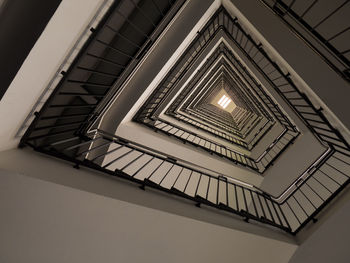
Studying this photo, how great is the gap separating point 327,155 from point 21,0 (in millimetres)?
4961

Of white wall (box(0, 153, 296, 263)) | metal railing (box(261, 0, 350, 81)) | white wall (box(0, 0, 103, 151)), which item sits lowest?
white wall (box(0, 153, 296, 263))

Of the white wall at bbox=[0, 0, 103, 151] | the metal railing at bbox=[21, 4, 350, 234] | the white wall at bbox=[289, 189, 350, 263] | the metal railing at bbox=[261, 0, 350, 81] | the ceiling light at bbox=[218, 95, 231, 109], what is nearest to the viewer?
the white wall at bbox=[0, 0, 103, 151]

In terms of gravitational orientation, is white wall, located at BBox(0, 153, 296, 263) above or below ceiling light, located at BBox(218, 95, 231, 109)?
below

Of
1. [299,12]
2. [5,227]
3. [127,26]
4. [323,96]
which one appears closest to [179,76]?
[127,26]

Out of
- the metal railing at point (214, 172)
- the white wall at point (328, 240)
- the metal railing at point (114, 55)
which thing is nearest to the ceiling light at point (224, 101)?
the metal railing at point (214, 172)

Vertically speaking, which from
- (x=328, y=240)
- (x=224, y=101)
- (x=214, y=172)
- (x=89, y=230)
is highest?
(x=224, y=101)

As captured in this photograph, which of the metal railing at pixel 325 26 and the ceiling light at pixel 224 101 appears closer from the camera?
the metal railing at pixel 325 26

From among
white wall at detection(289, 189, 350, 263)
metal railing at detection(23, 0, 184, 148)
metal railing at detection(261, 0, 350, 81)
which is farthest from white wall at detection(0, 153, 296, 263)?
metal railing at detection(261, 0, 350, 81)

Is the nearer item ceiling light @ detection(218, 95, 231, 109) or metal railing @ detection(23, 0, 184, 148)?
metal railing @ detection(23, 0, 184, 148)

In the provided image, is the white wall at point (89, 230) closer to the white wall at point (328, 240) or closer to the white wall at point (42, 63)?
the white wall at point (42, 63)

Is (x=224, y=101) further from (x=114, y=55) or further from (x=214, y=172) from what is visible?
(x=214, y=172)

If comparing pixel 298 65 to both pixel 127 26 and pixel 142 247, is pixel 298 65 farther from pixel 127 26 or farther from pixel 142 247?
pixel 142 247

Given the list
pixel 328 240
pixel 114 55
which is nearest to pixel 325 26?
pixel 328 240

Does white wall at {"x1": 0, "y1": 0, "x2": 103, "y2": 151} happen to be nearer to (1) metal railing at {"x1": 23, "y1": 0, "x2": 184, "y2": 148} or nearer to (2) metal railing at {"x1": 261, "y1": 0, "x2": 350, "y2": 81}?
(1) metal railing at {"x1": 23, "y1": 0, "x2": 184, "y2": 148}
